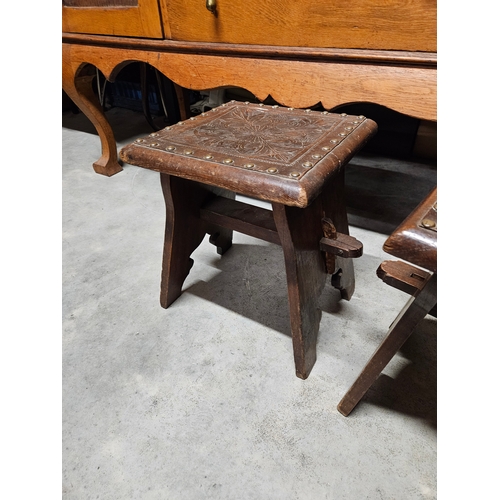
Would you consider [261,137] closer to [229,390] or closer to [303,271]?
[303,271]

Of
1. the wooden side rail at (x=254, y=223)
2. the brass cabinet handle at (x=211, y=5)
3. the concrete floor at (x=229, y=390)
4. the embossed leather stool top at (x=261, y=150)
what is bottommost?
the concrete floor at (x=229, y=390)

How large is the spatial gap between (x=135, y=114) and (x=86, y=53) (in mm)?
1226

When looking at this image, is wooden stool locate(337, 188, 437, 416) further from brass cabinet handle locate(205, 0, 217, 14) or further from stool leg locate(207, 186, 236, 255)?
brass cabinet handle locate(205, 0, 217, 14)

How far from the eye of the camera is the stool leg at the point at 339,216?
2.83 ft

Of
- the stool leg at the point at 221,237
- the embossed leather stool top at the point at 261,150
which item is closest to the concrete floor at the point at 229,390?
the stool leg at the point at 221,237

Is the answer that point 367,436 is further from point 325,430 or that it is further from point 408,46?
point 408,46

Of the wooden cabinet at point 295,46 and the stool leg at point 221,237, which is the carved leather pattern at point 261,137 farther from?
the stool leg at point 221,237

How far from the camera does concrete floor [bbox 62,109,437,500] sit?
2.29 feet

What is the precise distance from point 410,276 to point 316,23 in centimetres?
63

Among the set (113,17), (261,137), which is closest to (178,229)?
(261,137)

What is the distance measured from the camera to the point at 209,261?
1.24 metres

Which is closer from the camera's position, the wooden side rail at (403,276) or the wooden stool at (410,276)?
the wooden stool at (410,276)

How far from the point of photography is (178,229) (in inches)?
37.3

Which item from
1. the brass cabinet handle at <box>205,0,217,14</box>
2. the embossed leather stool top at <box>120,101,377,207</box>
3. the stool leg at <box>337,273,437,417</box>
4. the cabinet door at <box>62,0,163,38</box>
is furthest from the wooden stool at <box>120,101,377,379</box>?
the cabinet door at <box>62,0,163,38</box>
